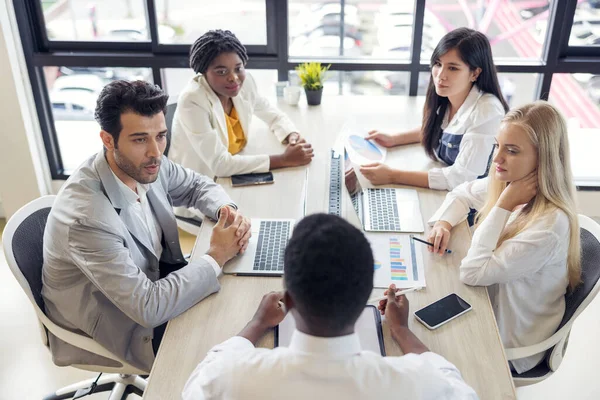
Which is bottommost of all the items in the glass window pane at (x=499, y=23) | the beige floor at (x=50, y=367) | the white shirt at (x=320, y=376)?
the beige floor at (x=50, y=367)

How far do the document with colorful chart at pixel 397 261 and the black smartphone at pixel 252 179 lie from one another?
56 cm

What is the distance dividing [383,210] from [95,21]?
2244 mm

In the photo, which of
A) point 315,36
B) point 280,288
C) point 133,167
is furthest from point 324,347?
point 315,36

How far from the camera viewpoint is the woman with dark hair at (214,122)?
2.34 meters

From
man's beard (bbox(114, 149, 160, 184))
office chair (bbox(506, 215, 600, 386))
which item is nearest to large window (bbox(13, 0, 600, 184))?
man's beard (bbox(114, 149, 160, 184))

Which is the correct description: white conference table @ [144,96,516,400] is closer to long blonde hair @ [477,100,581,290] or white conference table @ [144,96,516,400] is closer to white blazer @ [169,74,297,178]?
white blazer @ [169,74,297,178]

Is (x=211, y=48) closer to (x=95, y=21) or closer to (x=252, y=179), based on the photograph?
(x=252, y=179)

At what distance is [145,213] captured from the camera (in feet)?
6.24

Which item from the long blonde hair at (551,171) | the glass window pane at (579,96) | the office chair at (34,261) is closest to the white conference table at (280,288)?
the long blonde hair at (551,171)

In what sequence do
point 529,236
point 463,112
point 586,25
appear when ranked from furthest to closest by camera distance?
point 586,25 < point 463,112 < point 529,236

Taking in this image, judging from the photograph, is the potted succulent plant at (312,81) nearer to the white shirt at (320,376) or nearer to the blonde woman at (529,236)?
the blonde woman at (529,236)

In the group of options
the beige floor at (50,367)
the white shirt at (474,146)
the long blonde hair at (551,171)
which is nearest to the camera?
the long blonde hair at (551,171)

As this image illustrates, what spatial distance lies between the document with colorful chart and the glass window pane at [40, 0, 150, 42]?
84.0 inches

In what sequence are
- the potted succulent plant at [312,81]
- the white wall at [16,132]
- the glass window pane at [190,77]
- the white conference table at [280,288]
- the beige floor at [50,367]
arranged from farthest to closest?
the glass window pane at [190,77]
the white wall at [16,132]
the potted succulent plant at [312,81]
the beige floor at [50,367]
the white conference table at [280,288]
